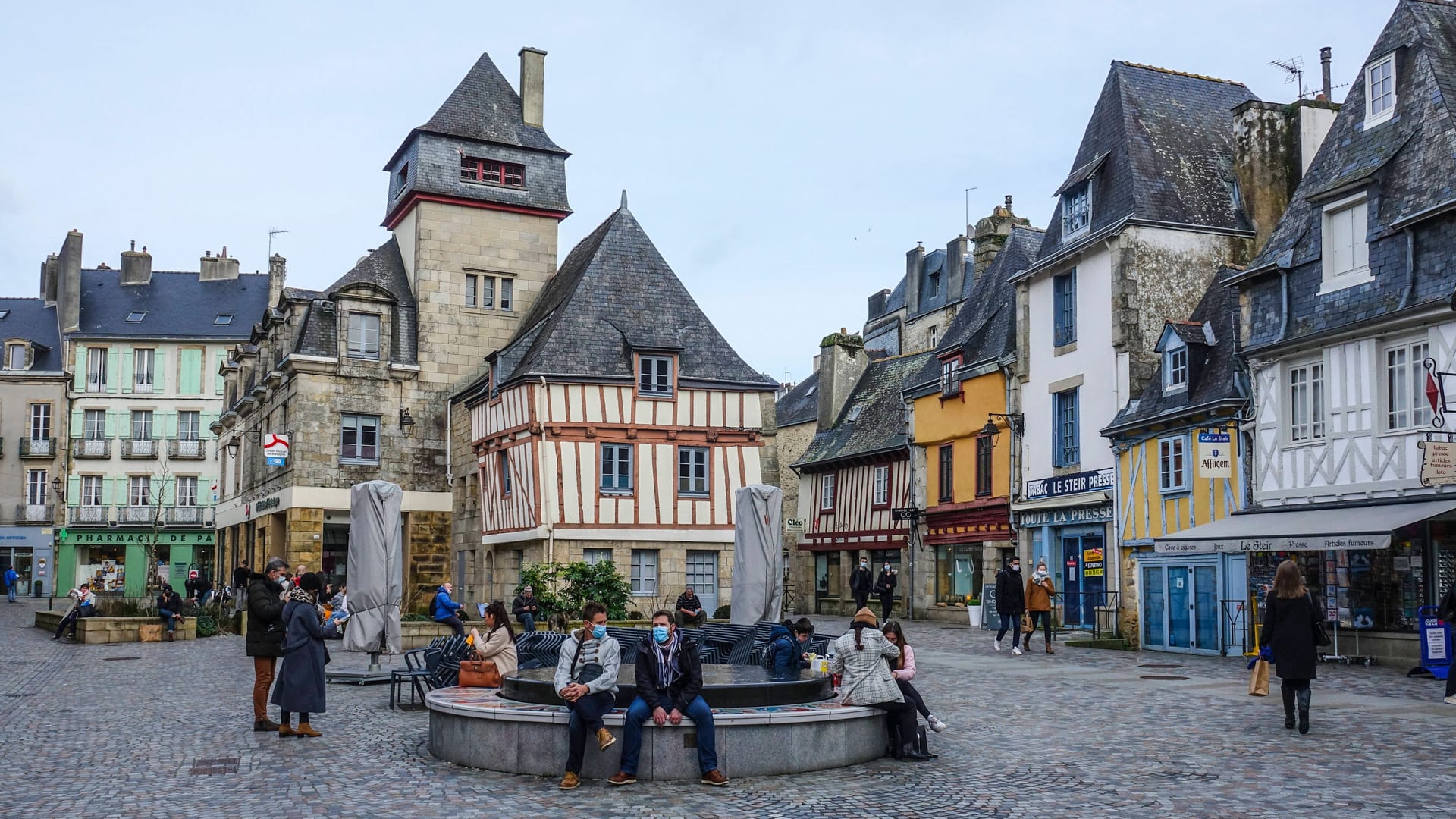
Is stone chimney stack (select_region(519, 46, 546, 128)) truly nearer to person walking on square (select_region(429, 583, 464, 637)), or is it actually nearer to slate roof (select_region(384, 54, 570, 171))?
slate roof (select_region(384, 54, 570, 171))

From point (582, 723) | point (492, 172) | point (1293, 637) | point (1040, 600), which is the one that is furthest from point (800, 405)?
point (582, 723)

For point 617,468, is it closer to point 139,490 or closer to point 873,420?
point 873,420

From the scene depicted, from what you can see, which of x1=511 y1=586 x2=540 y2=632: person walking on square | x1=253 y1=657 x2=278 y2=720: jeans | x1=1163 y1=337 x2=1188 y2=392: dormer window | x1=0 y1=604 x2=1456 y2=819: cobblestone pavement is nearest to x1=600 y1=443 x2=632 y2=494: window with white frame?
x1=511 y1=586 x2=540 y2=632: person walking on square

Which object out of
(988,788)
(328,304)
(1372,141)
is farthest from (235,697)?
(328,304)

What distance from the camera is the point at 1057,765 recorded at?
9297 millimetres

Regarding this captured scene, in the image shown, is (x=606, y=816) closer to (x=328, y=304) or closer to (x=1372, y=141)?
(x=1372, y=141)

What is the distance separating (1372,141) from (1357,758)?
11313mm

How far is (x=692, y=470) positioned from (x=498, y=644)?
52.6ft

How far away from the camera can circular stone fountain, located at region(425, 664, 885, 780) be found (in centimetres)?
877

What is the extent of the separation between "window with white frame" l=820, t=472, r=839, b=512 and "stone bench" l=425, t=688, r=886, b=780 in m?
26.1

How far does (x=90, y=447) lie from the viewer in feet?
161

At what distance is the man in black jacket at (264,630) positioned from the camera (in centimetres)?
1069

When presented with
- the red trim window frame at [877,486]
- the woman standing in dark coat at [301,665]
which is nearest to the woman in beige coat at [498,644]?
the woman standing in dark coat at [301,665]

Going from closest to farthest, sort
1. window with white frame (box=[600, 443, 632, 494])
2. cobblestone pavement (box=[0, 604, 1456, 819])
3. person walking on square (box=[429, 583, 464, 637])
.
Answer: cobblestone pavement (box=[0, 604, 1456, 819]), person walking on square (box=[429, 583, 464, 637]), window with white frame (box=[600, 443, 632, 494])
